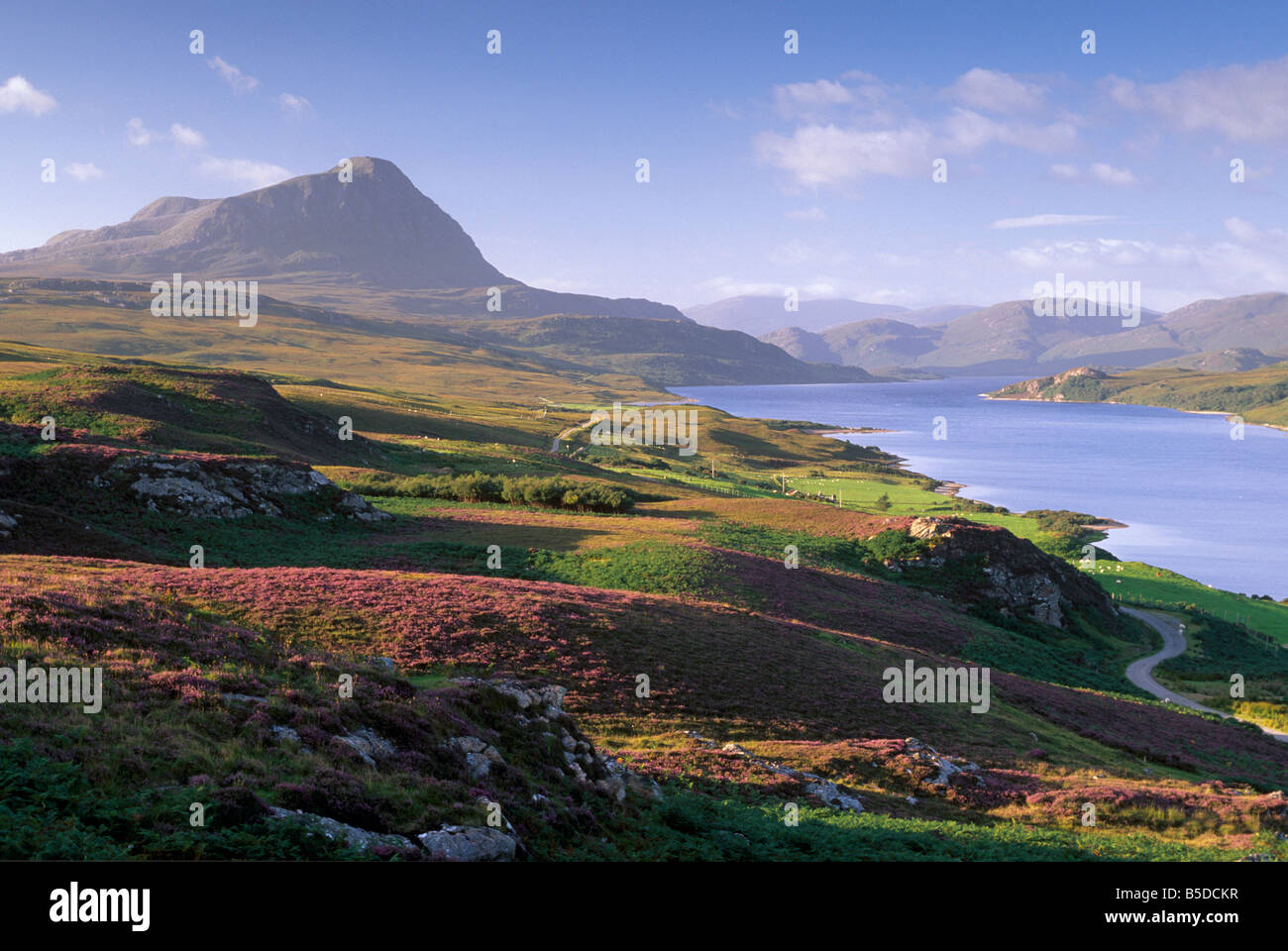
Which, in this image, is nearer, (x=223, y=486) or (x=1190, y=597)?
(x=223, y=486)

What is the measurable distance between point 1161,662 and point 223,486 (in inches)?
2592

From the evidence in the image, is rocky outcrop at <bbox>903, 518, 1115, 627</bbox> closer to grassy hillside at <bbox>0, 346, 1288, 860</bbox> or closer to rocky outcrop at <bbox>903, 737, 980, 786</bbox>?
grassy hillside at <bbox>0, 346, 1288, 860</bbox>

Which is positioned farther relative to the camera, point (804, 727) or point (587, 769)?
point (804, 727)

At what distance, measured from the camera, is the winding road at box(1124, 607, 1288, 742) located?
48.1m

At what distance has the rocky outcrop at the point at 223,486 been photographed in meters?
41.9

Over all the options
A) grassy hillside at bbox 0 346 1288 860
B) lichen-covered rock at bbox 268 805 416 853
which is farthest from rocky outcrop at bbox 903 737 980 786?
lichen-covered rock at bbox 268 805 416 853

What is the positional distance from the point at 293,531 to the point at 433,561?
890 cm

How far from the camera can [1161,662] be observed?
2324 inches

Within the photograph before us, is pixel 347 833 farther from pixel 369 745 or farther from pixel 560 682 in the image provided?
pixel 560 682

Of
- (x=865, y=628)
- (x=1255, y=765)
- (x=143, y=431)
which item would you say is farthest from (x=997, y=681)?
(x=143, y=431)

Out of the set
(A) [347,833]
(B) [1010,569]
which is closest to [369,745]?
(A) [347,833]

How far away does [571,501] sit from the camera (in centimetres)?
6981

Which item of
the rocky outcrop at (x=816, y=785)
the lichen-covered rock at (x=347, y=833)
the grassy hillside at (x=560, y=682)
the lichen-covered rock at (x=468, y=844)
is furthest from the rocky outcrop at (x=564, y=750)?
the rocky outcrop at (x=816, y=785)
